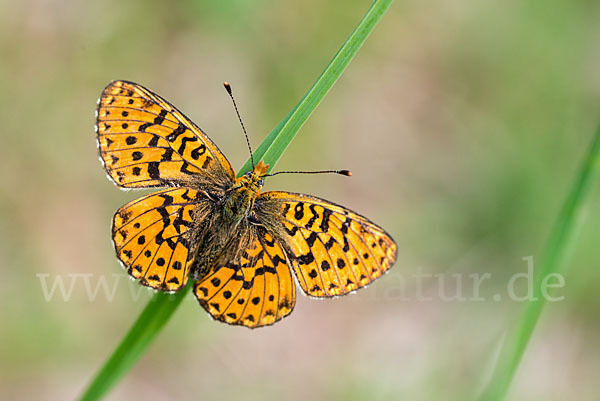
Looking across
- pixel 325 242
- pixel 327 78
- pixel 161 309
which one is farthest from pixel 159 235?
pixel 327 78

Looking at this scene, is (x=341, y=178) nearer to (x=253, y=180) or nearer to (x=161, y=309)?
(x=253, y=180)

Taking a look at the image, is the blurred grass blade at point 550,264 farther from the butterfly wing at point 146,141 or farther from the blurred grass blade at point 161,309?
the butterfly wing at point 146,141

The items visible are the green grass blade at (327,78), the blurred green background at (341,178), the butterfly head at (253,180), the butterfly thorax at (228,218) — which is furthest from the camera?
the blurred green background at (341,178)

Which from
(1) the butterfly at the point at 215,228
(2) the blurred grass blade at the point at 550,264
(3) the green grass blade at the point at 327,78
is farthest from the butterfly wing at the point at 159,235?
(2) the blurred grass blade at the point at 550,264

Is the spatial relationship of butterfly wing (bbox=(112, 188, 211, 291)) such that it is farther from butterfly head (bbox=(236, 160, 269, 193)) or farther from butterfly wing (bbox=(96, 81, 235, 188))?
butterfly head (bbox=(236, 160, 269, 193))

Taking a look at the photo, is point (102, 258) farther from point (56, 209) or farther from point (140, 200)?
point (140, 200)

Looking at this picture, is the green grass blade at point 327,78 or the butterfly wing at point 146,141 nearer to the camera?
the green grass blade at point 327,78

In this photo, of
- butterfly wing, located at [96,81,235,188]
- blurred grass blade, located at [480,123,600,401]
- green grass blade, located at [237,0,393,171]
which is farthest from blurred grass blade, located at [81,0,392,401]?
blurred grass blade, located at [480,123,600,401]
